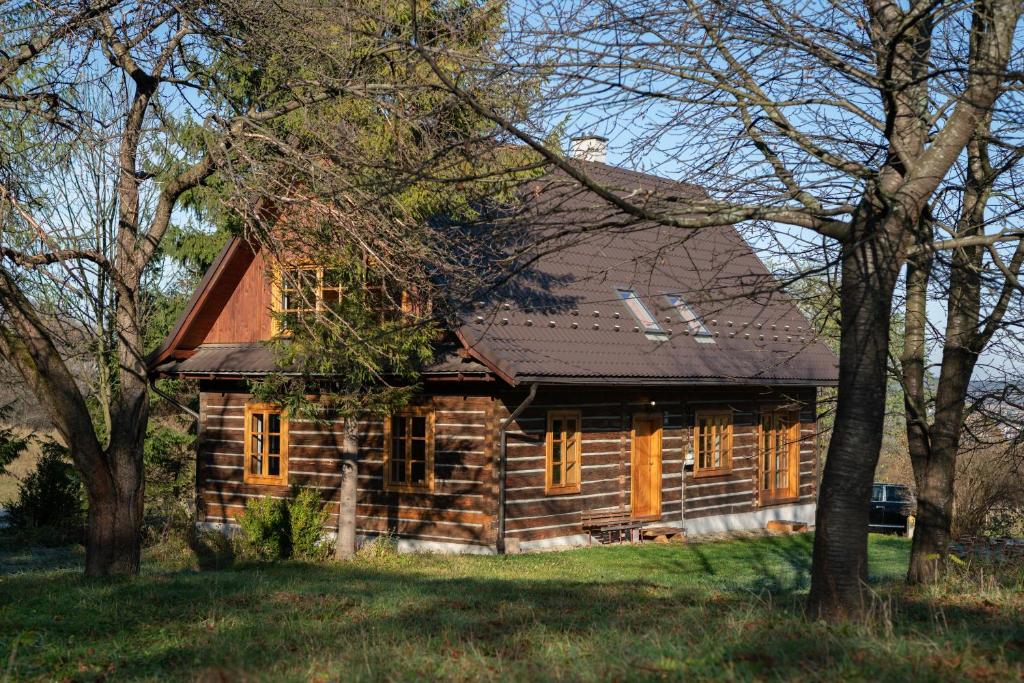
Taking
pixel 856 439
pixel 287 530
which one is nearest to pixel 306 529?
pixel 287 530

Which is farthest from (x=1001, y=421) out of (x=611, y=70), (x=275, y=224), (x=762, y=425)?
(x=762, y=425)

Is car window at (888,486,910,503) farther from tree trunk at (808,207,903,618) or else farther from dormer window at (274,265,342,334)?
tree trunk at (808,207,903,618)

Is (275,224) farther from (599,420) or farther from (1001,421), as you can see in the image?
(599,420)

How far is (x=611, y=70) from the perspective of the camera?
6.94 m

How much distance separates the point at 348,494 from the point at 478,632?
9.69m

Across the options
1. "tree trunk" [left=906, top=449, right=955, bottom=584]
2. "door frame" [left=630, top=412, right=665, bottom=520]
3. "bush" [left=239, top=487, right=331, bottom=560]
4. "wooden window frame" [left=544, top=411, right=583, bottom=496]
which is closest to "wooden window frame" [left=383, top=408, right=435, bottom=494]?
"wooden window frame" [left=544, top=411, right=583, bottom=496]

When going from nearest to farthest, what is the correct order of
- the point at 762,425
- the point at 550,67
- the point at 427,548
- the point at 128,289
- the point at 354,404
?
the point at 550,67 < the point at 128,289 < the point at 354,404 < the point at 427,548 < the point at 762,425

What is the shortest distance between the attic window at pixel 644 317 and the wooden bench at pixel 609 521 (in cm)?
327

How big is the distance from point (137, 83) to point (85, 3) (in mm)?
1339

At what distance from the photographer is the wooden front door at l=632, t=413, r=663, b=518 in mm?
20547

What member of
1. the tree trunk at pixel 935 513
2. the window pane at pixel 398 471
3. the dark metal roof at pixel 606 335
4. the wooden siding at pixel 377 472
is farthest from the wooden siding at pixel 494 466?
the tree trunk at pixel 935 513

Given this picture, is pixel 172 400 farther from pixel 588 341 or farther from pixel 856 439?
pixel 856 439

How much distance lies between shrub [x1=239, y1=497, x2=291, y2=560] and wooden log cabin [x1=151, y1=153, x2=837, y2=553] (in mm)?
2387

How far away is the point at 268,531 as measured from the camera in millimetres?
16781
